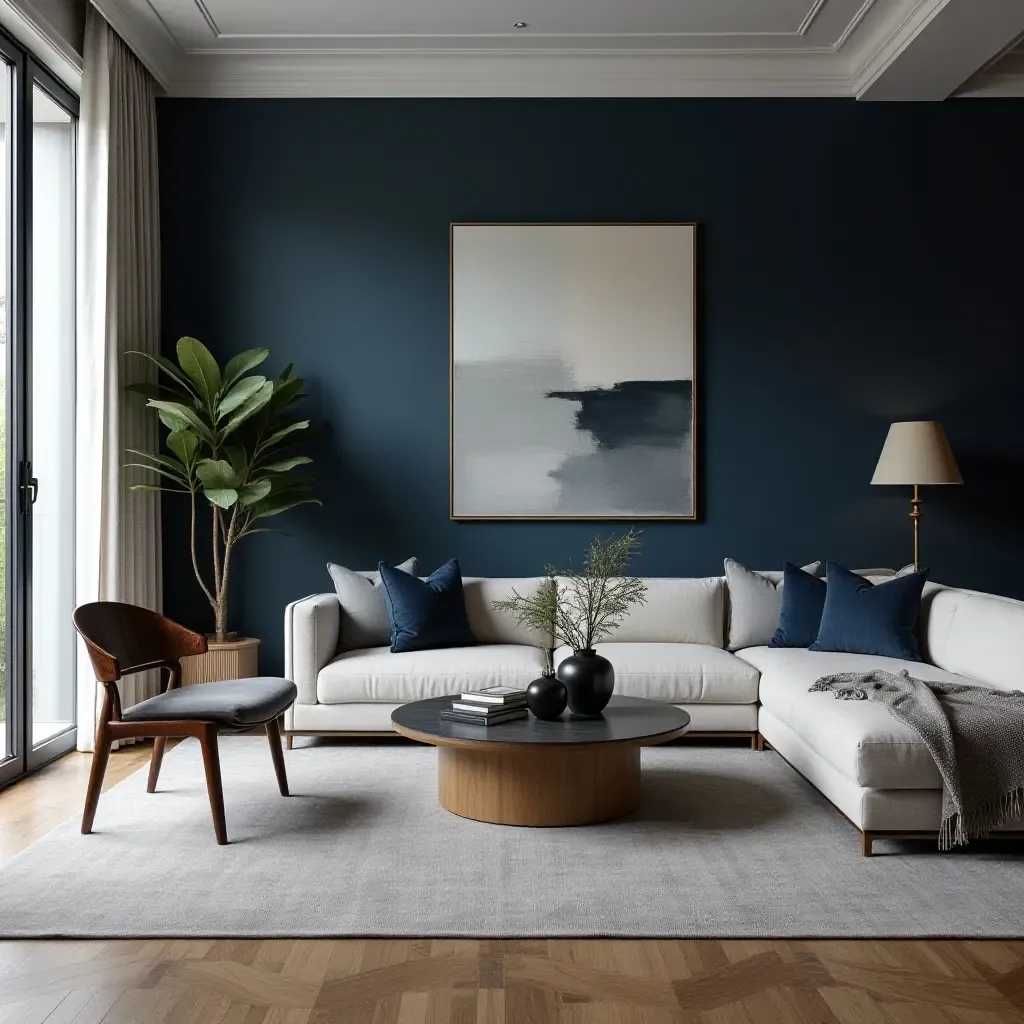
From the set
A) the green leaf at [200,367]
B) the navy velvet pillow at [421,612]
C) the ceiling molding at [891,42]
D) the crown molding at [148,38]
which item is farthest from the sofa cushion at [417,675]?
the ceiling molding at [891,42]

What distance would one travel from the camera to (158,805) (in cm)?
374

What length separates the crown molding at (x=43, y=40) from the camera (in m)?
4.07

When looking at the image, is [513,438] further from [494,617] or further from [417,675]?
[417,675]

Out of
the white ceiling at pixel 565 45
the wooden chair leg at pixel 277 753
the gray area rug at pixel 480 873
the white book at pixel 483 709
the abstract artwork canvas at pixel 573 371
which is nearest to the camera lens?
the gray area rug at pixel 480 873

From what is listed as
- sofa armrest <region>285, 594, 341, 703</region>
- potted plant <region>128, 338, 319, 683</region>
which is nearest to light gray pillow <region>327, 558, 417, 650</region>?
sofa armrest <region>285, 594, 341, 703</region>

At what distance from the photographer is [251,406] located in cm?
489

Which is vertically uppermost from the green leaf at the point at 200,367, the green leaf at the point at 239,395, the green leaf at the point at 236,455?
the green leaf at the point at 200,367

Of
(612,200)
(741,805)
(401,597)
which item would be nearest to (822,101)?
(612,200)

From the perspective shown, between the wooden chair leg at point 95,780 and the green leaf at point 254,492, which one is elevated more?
the green leaf at point 254,492

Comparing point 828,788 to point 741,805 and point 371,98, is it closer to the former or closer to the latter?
point 741,805

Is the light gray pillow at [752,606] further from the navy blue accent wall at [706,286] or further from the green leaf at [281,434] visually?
the green leaf at [281,434]

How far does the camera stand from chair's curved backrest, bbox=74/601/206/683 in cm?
339

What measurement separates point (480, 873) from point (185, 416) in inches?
108

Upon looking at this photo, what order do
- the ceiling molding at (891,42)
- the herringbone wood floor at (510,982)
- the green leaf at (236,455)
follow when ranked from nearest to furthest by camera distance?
the herringbone wood floor at (510,982) → the ceiling molding at (891,42) → the green leaf at (236,455)
